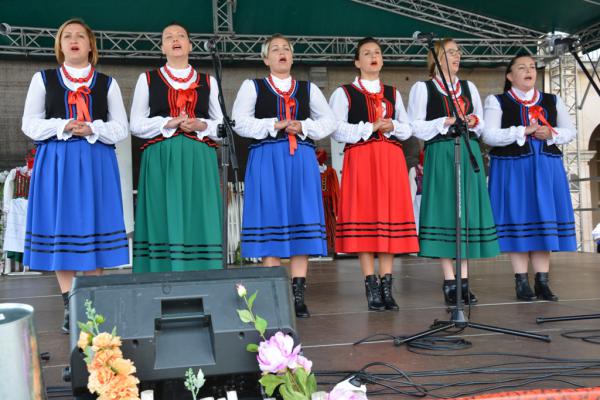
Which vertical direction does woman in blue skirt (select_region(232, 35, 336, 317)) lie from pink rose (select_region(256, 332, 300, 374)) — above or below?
above

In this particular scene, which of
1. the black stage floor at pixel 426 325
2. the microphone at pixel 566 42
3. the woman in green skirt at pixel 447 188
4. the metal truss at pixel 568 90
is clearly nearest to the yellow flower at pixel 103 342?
the black stage floor at pixel 426 325

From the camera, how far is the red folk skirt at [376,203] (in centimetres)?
329

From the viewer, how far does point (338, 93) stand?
134 inches

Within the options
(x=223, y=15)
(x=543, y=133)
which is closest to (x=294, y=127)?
(x=543, y=133)

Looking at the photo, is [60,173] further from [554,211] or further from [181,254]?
[554,211]

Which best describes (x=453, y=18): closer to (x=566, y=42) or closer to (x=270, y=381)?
(x=566, y=42)

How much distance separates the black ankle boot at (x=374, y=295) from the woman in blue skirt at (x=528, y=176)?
0.87m

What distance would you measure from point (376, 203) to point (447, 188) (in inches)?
16.1

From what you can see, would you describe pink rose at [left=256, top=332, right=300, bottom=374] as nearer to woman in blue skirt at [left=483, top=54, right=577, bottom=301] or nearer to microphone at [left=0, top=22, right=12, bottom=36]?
woman in blue skirt at [left=483, top=54, right=577, bottom=301]

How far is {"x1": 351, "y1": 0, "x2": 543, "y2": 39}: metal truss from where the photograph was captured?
7355 millimetres

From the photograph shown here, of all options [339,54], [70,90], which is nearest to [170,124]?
[70,90]

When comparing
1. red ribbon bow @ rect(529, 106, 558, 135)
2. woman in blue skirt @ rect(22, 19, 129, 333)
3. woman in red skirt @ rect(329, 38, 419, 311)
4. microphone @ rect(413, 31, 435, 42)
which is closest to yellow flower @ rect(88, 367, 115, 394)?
woman in blue skirt @ rect(22, 19, 129, 333)

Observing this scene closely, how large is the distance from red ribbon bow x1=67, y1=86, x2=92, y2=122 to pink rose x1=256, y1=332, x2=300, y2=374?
206cm

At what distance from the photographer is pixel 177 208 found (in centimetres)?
302
